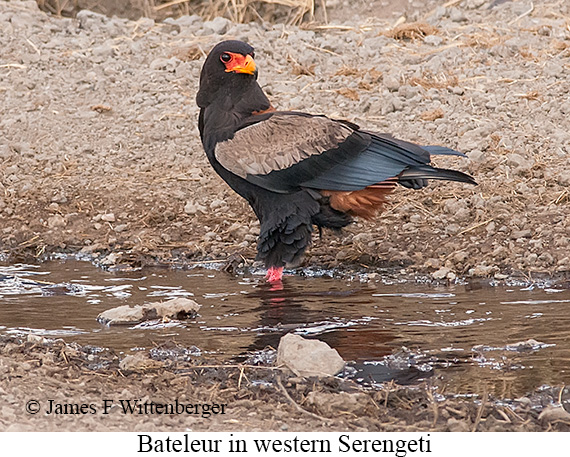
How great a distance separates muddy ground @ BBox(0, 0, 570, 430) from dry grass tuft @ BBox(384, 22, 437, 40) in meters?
0.02

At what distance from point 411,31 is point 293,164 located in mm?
4741

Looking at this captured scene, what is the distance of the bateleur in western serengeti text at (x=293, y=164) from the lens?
6359 millimetres

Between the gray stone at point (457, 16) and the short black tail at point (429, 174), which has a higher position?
the gray stone at point (457, 16)

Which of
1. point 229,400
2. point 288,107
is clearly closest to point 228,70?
point 288,107

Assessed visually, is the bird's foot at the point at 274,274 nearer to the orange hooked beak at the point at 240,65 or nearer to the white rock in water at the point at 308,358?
the orange hooked beak at the point at 240,65

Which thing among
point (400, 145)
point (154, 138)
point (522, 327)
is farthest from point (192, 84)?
point (522, 327)

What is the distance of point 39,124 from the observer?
9375mm

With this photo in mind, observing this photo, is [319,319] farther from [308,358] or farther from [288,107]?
[288,107]

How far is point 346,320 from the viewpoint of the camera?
5645 mm

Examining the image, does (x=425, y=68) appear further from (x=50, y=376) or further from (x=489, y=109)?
(x=50, y=376)

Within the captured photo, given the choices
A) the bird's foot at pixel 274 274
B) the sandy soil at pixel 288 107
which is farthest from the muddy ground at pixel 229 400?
the sandy soil at pixel 288 107

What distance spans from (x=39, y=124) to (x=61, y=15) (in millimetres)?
3447

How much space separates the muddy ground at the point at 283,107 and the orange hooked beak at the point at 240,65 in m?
1.30
